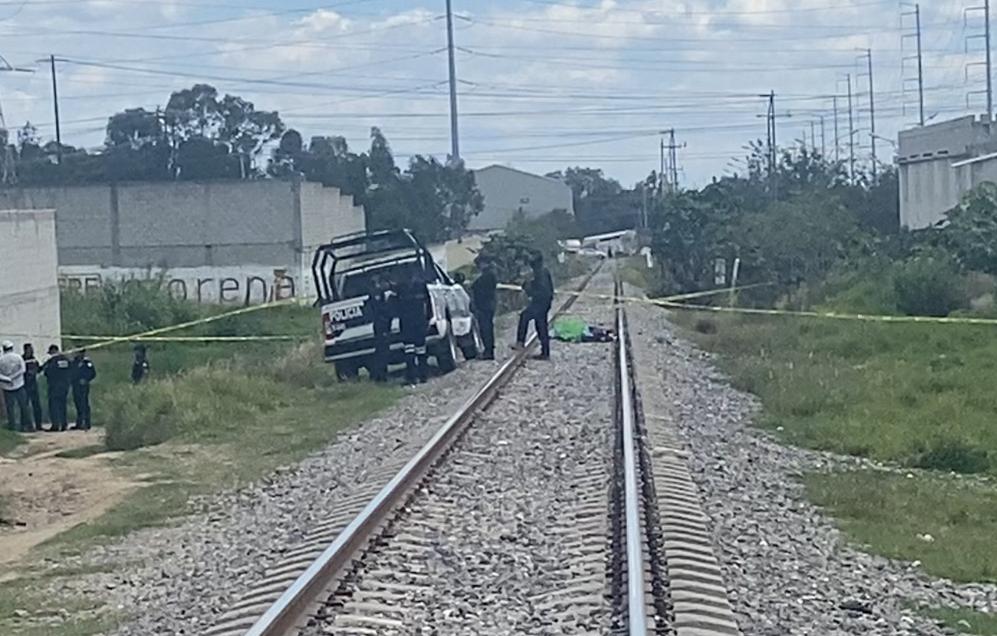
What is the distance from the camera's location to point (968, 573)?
11820 millimetres

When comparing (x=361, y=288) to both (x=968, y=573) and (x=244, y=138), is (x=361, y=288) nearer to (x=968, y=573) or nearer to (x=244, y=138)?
(x=968, y=573)

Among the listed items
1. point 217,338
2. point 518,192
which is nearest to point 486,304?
point 217,338

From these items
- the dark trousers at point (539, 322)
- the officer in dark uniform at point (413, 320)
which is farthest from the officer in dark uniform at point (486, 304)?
the officer in dark uniform at point (413, 320)

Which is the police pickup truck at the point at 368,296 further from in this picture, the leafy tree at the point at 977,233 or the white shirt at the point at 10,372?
the leafy tree at the point at 977,233

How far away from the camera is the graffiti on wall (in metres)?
63.2

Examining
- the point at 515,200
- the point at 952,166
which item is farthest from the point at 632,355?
the point at 515,200

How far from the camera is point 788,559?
39.3 feet

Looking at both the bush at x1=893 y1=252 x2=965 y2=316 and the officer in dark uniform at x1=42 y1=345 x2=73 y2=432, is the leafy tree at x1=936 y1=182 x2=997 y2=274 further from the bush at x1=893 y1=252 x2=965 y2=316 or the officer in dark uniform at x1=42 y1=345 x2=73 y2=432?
the officer in dark uniform at x1=42 y1=345 x2=73 y2=432

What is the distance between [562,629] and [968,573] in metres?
3.62

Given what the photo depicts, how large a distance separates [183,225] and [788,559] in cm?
5848

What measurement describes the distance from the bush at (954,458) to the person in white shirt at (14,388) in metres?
15.4

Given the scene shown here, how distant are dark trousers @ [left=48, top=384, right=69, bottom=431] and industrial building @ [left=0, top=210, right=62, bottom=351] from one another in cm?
635

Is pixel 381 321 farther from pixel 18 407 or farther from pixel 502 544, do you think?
pixel 502 544

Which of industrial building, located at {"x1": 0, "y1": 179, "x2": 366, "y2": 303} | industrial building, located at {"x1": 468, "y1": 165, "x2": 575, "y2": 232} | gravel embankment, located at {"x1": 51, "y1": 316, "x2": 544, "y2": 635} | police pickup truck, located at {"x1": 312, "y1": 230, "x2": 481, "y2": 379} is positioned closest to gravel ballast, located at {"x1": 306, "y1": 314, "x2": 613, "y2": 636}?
gravel embankment, located at {"x1": 51, "y1": 316, "x2": 544, "y2": 635}
